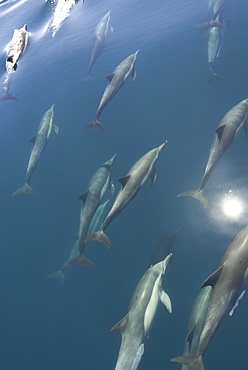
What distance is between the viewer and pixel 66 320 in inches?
345

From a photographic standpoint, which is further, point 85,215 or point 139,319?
point 85,215

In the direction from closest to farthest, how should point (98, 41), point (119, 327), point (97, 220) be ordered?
1. point (119, 327)
2. point (97, 220)
3. point (98, 41)

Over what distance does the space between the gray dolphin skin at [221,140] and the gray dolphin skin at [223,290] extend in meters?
2.46

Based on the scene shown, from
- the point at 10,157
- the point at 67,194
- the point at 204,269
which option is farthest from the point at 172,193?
the point at 10,157

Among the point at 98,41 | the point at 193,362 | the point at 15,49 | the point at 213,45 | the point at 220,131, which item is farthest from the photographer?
the point at 15,49

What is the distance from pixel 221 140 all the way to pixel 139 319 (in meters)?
5.39

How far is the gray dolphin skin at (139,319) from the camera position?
6238 mm

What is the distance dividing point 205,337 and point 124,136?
817 cm

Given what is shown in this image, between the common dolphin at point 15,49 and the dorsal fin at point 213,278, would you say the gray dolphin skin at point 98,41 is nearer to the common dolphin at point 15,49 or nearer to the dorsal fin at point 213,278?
the common dolphin at point 15,49

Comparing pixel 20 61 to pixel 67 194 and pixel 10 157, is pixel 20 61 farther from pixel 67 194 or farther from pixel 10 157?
pixel 67 194

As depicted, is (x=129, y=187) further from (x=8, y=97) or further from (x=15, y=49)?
(x=15, y=49)

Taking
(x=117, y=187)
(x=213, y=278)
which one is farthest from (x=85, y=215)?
(x=213, y=278)

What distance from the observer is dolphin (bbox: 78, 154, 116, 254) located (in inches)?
356

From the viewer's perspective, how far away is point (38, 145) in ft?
39.3
